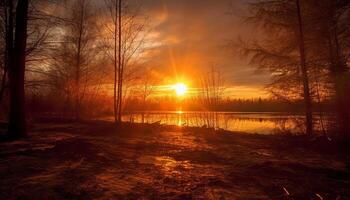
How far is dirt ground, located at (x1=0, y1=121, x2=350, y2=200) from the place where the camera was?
4.06 metres

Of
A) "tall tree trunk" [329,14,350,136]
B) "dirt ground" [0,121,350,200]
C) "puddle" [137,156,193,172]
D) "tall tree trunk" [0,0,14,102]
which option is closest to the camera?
"dirt ground" [0,121,350,200]

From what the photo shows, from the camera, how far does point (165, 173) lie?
5.29 m

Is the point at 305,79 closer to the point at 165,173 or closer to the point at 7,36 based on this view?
the point at 165,173

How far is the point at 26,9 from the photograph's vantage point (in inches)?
383

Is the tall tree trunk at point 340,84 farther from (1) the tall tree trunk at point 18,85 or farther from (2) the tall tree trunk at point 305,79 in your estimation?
(1) the tall tree trunk at point 18,85

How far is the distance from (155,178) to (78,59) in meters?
19.1

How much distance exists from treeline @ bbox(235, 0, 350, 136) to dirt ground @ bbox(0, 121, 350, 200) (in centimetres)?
325

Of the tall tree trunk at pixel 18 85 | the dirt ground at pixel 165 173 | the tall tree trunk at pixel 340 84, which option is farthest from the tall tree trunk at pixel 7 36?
the tall tree trunk at pixel 340 84

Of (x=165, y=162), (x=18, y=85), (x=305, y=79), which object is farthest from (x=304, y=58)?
(x=18, y=85)

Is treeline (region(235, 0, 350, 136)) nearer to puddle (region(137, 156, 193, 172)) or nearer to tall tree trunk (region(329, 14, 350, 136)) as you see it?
tall tree trunk (region(329, 14, 350, 136))

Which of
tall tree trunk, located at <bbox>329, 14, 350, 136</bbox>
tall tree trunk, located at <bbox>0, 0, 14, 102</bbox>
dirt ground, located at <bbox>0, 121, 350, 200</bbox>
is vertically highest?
tall tree trunk, located at <bbox>0, 0, 14, 102</bbox>

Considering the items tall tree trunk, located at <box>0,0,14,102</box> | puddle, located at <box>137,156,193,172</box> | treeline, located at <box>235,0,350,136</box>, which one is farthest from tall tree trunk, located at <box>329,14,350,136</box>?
tall tree trunk, located at <box>0,0,14,102</box>

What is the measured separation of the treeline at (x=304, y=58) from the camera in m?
10.3

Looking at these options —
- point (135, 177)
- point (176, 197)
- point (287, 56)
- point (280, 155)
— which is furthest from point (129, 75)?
point (176, 197)
